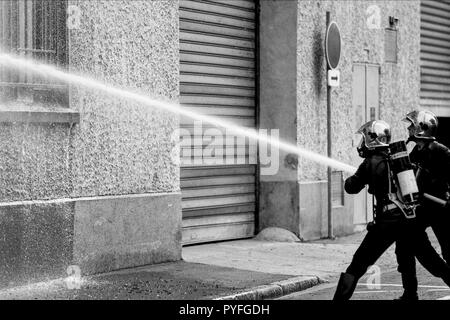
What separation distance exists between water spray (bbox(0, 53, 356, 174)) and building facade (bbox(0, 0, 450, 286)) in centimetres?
8

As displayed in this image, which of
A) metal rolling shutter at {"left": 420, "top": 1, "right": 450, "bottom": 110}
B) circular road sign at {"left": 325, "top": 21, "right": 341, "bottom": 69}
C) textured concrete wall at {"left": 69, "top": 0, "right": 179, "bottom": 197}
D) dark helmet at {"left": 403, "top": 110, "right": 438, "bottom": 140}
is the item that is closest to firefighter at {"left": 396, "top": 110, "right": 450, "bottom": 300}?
dark helmet at {"left": 403, "top": 110, "right": 438, "bottom": 140}

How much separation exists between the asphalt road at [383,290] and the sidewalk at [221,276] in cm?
19

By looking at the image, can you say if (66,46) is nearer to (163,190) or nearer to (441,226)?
(163,190)

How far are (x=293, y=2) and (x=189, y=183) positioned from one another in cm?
335

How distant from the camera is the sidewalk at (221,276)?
8.89 metres

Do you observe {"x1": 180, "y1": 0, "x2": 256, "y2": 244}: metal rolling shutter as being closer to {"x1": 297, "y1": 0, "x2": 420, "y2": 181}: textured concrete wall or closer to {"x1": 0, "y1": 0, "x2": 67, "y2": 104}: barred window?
{"x1": 297, "y1": 0, "x2": 420, "y2": 181}: textured concrete wall

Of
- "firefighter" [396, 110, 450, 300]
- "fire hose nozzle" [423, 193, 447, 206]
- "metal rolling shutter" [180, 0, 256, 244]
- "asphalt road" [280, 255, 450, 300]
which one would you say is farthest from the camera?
"metal rolling shutter" [180, 0, 256, 244]

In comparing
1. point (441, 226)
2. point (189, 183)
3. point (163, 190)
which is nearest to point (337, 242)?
point (189, 183)

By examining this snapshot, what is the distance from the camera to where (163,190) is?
11.1 metres

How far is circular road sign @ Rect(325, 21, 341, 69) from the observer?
45.1 ft

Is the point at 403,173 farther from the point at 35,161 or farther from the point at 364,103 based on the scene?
the point at 364,103

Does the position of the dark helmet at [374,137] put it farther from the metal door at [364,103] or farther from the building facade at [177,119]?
the metal door at [364,103]

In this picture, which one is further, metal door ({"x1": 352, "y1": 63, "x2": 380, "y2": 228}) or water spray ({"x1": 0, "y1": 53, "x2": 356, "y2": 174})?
metal door ({"x1": 352, "y1": 63, "x2": 380, "y2": 228})
